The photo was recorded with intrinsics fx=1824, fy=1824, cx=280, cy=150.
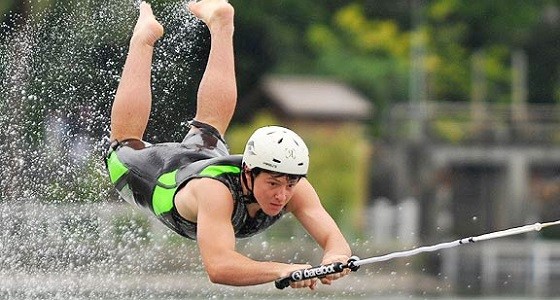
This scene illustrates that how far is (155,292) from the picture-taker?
1777 cm

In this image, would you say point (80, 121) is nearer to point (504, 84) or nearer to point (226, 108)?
point (226, 108)

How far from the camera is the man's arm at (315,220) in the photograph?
37.6 ft

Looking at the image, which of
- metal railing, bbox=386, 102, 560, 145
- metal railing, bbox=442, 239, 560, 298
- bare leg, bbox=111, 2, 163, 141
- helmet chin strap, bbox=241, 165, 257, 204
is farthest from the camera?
metal railing, bbox=386, 102, 560, 145

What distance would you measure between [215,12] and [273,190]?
8.15ft

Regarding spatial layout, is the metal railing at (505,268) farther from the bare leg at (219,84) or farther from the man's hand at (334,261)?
the man's hand at (334,261)

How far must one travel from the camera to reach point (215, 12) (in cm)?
1331

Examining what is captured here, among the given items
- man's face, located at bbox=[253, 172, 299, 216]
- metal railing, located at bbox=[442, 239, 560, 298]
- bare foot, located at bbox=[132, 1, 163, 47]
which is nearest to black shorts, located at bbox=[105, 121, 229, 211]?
bare foot, located at bbox=[132, 1, 163, 47]

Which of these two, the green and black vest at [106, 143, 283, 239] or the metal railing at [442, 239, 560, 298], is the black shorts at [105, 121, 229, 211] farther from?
the metal railing at [442, 239, 560, 298]

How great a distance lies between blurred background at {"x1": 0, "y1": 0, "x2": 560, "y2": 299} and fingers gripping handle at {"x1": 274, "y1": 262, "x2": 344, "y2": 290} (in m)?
4.17

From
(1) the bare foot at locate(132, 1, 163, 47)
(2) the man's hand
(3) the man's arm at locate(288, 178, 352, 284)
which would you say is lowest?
(2) the man's hand

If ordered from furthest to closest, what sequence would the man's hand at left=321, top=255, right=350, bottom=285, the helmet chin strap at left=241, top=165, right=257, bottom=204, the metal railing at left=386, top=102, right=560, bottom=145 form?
the metal railing at left=386, top=102, right=560, bottom=145 < the helmet chin strap at left=241, top=165, right=257, bottom=204 < the man's hand at left=321, top=255, right=350, bottom=285

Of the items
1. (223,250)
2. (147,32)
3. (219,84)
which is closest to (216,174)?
(223,250)

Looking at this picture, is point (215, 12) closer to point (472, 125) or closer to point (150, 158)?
point (150, 158)

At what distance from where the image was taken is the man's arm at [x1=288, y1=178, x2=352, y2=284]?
11.4m
